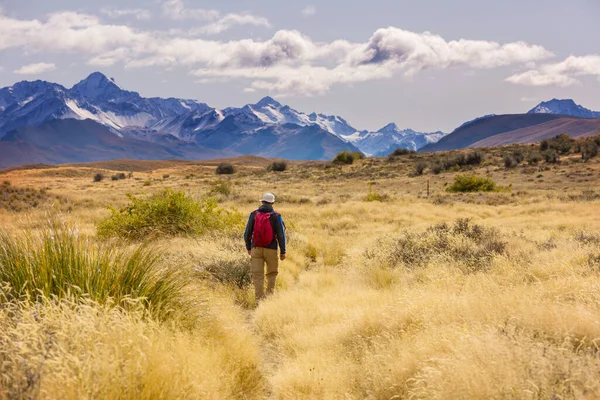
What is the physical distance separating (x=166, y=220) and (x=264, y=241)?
21.0 ft

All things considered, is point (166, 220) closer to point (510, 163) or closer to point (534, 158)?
point (510, 163)

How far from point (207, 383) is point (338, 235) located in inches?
483

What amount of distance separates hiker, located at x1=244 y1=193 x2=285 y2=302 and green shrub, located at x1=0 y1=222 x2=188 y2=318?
2783mm

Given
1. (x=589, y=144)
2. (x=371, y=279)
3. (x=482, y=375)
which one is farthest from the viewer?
(x=589, y=144)

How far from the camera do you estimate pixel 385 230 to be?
636 inches

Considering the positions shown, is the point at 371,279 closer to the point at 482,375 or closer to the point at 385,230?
the point at 482,375

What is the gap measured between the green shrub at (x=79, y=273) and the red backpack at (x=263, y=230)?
9.12 feet

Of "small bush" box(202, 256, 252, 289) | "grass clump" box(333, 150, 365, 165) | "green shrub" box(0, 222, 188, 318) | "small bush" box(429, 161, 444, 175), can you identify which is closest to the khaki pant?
"small bush" box(202, 256, 252, 289)

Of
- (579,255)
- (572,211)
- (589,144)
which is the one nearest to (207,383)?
(579,255)

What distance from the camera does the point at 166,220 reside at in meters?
13.4

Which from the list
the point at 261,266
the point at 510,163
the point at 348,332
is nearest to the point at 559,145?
the point at 510,163

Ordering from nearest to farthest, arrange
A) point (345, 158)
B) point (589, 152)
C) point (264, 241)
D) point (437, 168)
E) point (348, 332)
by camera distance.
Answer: point (348, 332) < point (264, 241) < point (589, 152) < point (437, 168) < point (345, 158)

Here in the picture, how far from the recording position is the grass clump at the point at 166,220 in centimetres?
1283

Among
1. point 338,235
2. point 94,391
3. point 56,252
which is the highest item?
point 56,252
